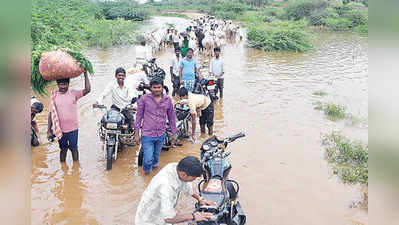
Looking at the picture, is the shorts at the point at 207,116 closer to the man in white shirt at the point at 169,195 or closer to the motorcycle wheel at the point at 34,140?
the motorcycle wheel at the point at 34,140

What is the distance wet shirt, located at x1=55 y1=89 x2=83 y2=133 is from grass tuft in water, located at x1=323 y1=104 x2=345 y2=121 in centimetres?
619

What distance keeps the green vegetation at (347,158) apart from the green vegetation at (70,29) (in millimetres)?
4466

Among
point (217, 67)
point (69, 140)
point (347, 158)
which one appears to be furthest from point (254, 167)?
point (217, 67)

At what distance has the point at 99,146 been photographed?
21.7 ft

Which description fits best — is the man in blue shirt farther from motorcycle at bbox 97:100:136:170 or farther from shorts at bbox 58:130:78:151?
shorts at bbox 58:130:78:151

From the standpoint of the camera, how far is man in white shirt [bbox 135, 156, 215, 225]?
2.90 meters

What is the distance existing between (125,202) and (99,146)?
211cm

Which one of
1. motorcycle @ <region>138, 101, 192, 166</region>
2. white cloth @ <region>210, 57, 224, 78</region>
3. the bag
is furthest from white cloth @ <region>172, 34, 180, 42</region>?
the bag

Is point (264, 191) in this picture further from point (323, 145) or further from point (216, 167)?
point (323, 145)

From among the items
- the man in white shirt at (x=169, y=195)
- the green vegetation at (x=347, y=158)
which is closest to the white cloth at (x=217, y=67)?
the green vegetation at (x=347, y=158)

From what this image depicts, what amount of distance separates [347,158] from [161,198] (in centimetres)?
446

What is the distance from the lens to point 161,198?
294cm
